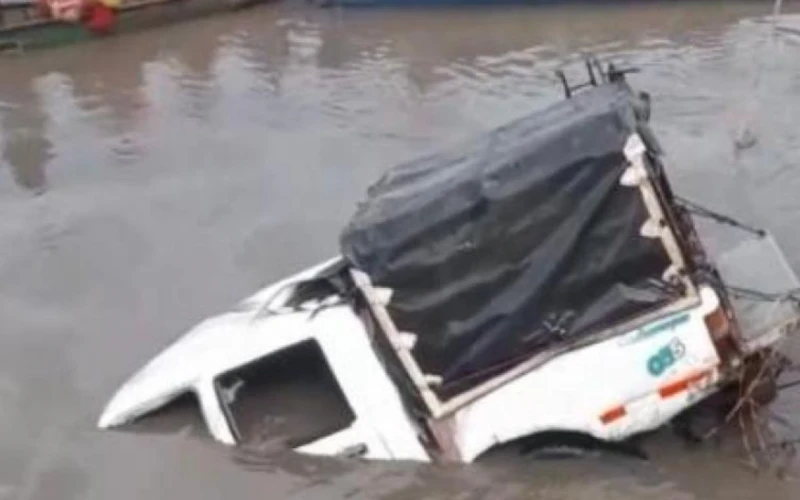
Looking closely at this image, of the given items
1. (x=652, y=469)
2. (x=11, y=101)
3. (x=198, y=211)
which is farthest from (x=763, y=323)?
(x=11, y=101)

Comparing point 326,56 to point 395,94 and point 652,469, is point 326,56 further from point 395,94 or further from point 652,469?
point 652,469

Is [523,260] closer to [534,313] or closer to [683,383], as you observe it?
[534,313]

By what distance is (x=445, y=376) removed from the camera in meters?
8.56

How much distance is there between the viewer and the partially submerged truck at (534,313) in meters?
8.37

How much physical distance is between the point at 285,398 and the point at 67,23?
12.3 m

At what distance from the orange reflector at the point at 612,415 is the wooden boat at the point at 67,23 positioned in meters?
13.5

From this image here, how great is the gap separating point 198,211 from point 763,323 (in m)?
6.62

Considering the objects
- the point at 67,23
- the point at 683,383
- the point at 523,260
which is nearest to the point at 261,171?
the point at 67,23

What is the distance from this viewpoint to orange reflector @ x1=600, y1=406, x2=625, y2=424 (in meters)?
8.44

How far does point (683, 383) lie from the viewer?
8414mm

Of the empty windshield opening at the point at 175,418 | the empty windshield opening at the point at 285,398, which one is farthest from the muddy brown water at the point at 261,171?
the empty windshield opening at the point at 285,398

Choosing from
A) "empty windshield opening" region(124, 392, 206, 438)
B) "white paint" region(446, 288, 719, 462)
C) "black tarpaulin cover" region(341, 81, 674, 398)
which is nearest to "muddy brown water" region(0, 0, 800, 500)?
"empty windshield opening" region(124, 392, 206, 438)

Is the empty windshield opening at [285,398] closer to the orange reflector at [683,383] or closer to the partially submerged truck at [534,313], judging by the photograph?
the partially submerged truck at [534,313]

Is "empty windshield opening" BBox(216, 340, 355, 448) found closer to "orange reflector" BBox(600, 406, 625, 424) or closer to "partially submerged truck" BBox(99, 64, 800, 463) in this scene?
"partially submerged truck" BBox(99, 64, 800, 463)
